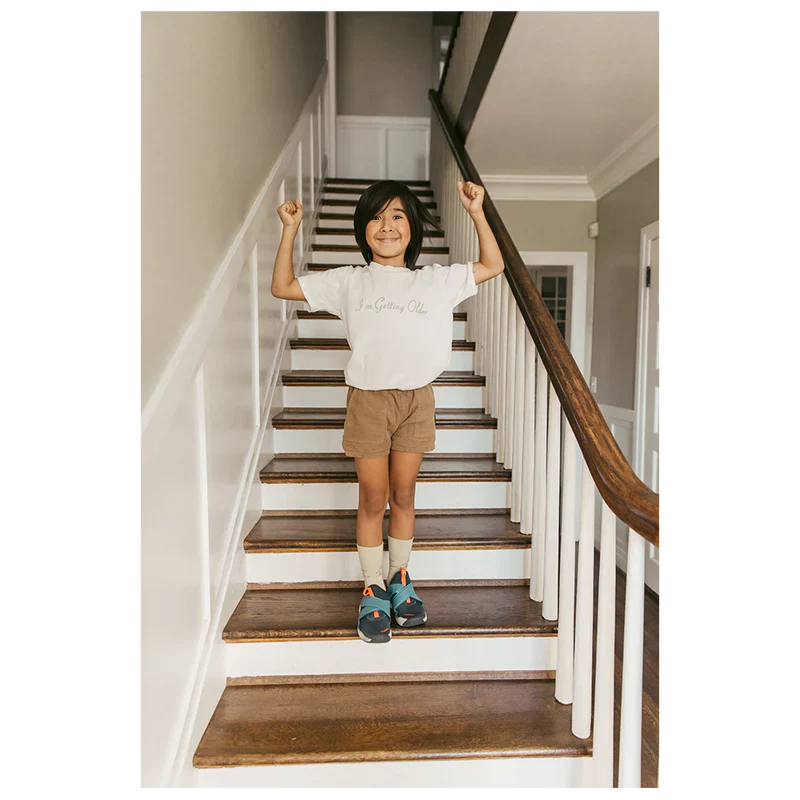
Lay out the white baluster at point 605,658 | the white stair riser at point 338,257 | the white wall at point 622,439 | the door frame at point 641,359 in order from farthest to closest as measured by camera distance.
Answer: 1. the white wall at point 622,439
2. the door frame at point 641,359
3. the white stair riser at point 338,257
4. the white baluster at point 605,658

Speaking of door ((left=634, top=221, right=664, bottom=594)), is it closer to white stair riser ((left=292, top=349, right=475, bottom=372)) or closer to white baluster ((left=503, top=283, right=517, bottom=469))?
white stair riser ((left=292, top=349, right=475, bottom=372))

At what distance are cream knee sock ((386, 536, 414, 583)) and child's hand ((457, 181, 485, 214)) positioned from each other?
0.91 meters

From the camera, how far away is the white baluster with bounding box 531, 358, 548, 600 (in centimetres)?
158

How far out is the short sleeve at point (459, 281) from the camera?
147 centimetres

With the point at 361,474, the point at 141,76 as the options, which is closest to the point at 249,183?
the point at 141,76

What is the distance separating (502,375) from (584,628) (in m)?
0.99

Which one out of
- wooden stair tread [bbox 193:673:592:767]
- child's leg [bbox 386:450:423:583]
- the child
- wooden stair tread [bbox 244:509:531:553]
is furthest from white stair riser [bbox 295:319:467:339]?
wooden stair tread [bbox 193:673:592:767]

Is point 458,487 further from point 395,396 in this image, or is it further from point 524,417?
point 395,396

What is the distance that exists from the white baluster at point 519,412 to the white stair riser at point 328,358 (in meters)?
0.67

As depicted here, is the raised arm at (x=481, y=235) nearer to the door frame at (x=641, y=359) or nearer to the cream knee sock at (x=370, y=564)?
the cream knee sock at (x=370, y=564)

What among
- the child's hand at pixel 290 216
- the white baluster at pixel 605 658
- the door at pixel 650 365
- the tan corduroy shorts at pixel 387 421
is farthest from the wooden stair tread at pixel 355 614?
the door at pixel 650 365
